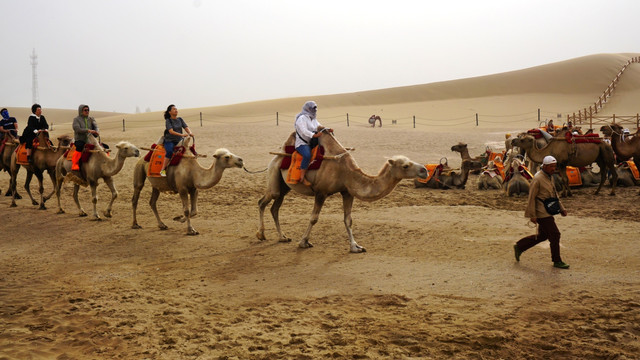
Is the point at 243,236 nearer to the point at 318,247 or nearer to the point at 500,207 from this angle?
the point at 318,247

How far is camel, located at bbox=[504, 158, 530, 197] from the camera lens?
15758mm

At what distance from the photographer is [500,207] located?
46.7 ft

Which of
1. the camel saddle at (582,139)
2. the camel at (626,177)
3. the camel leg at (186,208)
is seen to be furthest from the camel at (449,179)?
the camel leg at (186,208)

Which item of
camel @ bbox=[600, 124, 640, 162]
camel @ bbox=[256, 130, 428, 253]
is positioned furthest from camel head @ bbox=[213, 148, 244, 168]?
camel @ bbox=[600, 124, 640, 162]

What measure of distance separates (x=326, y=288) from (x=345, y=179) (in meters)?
2.60

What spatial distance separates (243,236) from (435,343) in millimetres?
6265

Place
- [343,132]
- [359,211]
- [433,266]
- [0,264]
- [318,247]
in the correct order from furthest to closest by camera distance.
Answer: [343,132], [359,211], [318,247], [0,264], [433,266]

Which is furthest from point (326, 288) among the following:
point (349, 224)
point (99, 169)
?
point (99, 169)

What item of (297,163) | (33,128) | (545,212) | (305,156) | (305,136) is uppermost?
(33,128)

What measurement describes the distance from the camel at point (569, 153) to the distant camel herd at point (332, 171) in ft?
0.08

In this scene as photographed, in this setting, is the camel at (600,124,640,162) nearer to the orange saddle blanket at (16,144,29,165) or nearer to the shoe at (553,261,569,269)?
the shoe at (553,261,569,269)

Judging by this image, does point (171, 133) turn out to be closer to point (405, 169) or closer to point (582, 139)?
point (405, 169)

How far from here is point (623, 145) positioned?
1648 centimetres

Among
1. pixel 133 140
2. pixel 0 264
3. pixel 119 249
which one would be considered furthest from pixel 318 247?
pixel 133 140
